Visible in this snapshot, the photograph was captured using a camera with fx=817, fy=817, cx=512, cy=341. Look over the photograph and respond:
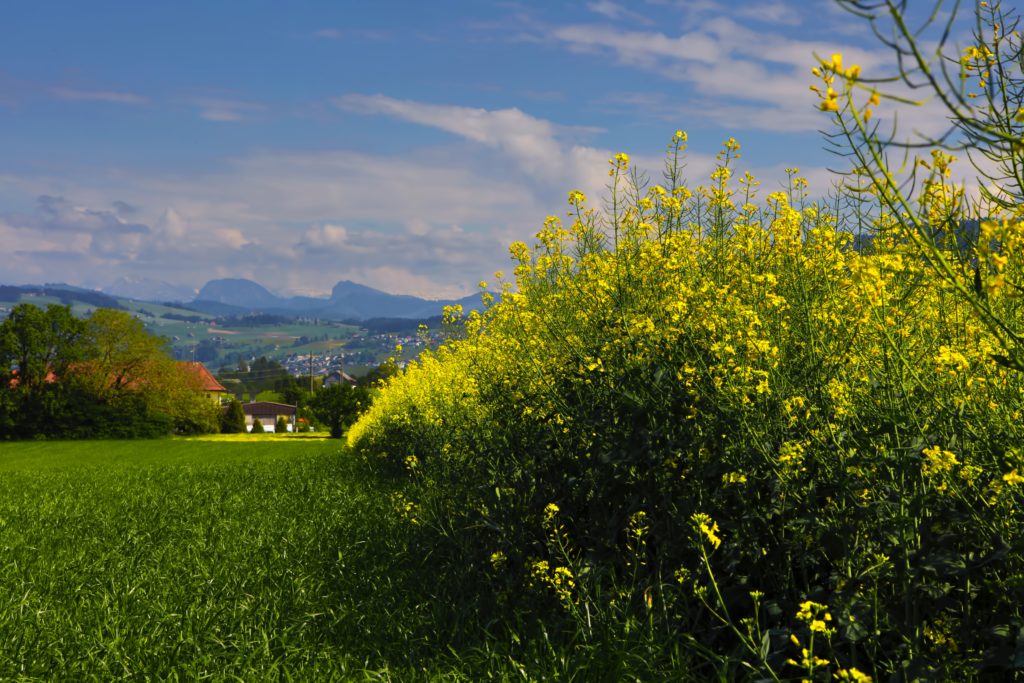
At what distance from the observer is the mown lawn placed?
5016mm

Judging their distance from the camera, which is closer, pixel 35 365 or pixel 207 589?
pixel 207 589

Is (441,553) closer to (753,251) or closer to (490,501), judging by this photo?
(490,501)

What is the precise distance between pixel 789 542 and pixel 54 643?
14.9 feet

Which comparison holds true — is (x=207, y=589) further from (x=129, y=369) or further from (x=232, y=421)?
(x=232, y=421)

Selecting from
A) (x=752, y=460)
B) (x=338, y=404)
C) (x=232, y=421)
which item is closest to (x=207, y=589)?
(x=752, y=460)

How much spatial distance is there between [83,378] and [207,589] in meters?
53.1

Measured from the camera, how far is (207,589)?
6.59m

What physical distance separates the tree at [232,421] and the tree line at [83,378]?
38.7 ft

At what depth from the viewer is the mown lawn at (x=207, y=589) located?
5.02 m

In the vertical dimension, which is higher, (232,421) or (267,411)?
(232,421)

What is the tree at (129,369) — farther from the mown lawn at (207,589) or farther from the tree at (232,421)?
the mown lawn at (207,589)

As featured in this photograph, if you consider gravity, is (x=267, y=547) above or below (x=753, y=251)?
below

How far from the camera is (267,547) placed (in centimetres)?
803

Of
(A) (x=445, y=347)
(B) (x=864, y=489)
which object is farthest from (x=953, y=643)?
(A) (x=445, y=347)
